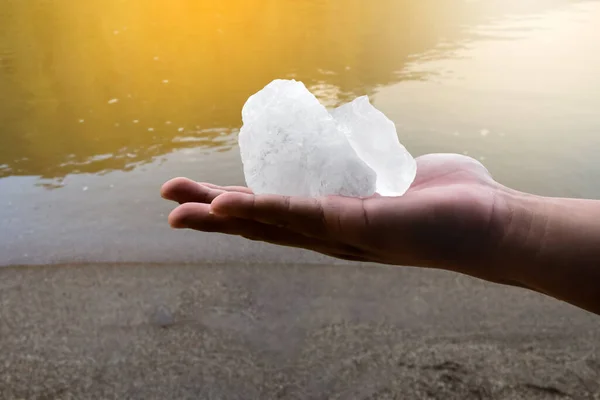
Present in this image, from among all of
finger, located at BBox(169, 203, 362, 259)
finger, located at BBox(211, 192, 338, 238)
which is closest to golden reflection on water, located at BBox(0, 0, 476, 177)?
finger, located at BBox(169, 203, 362, 259)

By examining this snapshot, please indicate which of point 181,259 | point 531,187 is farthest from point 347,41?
point 181,259

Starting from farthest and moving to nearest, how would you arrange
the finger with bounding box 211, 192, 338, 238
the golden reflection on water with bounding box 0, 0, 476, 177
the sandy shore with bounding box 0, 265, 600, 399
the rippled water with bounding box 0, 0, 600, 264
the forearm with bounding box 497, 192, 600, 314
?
the golden reflection on water with bounding box 0, 0, 476, 177, the rippled water with bounding box 0, 0, 600, 264, the sandy shore with bounding box 0, 265, 600, 399, the forearm with bounding box 497, 192, 600, 314, the finger with bounding box 211, 192, 338, 238

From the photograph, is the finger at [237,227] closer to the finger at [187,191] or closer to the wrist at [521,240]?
the finger at [187,191]

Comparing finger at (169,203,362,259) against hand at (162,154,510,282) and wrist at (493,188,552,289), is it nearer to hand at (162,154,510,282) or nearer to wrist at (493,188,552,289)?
hand at (162,154,510,282)

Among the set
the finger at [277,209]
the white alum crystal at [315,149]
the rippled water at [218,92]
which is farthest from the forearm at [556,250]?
the rippled water at [218,92]

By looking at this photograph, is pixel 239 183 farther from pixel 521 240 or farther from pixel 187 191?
pixel 521 240

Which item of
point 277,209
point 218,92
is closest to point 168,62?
point 218,92
